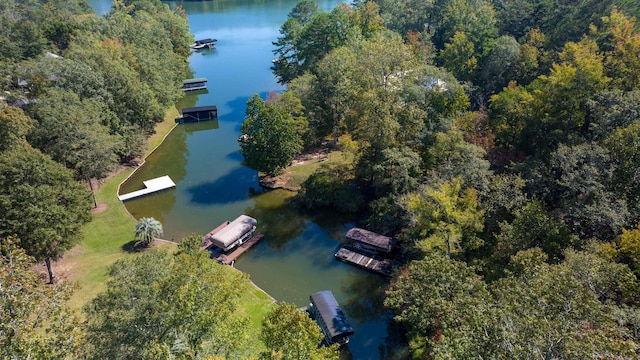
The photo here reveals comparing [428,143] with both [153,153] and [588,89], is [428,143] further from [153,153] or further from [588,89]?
[153,153]

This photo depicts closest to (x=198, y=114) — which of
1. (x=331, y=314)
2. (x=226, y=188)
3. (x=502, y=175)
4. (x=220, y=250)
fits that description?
(x=226, y=188)

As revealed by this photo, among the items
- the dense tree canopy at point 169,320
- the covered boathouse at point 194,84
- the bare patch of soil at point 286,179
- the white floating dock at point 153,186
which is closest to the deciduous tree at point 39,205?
the dense tree canopy at point 169,320

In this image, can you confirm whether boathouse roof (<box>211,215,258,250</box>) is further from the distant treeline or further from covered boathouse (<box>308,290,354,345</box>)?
covered boathouse (<box>308,290,354,345</box>)

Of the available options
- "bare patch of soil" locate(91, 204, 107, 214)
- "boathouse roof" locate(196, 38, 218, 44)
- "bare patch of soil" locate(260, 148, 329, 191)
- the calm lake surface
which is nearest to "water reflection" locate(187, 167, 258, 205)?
the calm lake surface

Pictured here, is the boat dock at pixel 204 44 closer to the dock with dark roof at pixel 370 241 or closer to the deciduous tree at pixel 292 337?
the dock with dark roof at pixel 370 241

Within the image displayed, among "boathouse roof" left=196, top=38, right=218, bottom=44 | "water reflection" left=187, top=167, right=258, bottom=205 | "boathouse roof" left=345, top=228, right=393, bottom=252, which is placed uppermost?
"boathouse roof" left=196, top=38, right=218, bottom=44
